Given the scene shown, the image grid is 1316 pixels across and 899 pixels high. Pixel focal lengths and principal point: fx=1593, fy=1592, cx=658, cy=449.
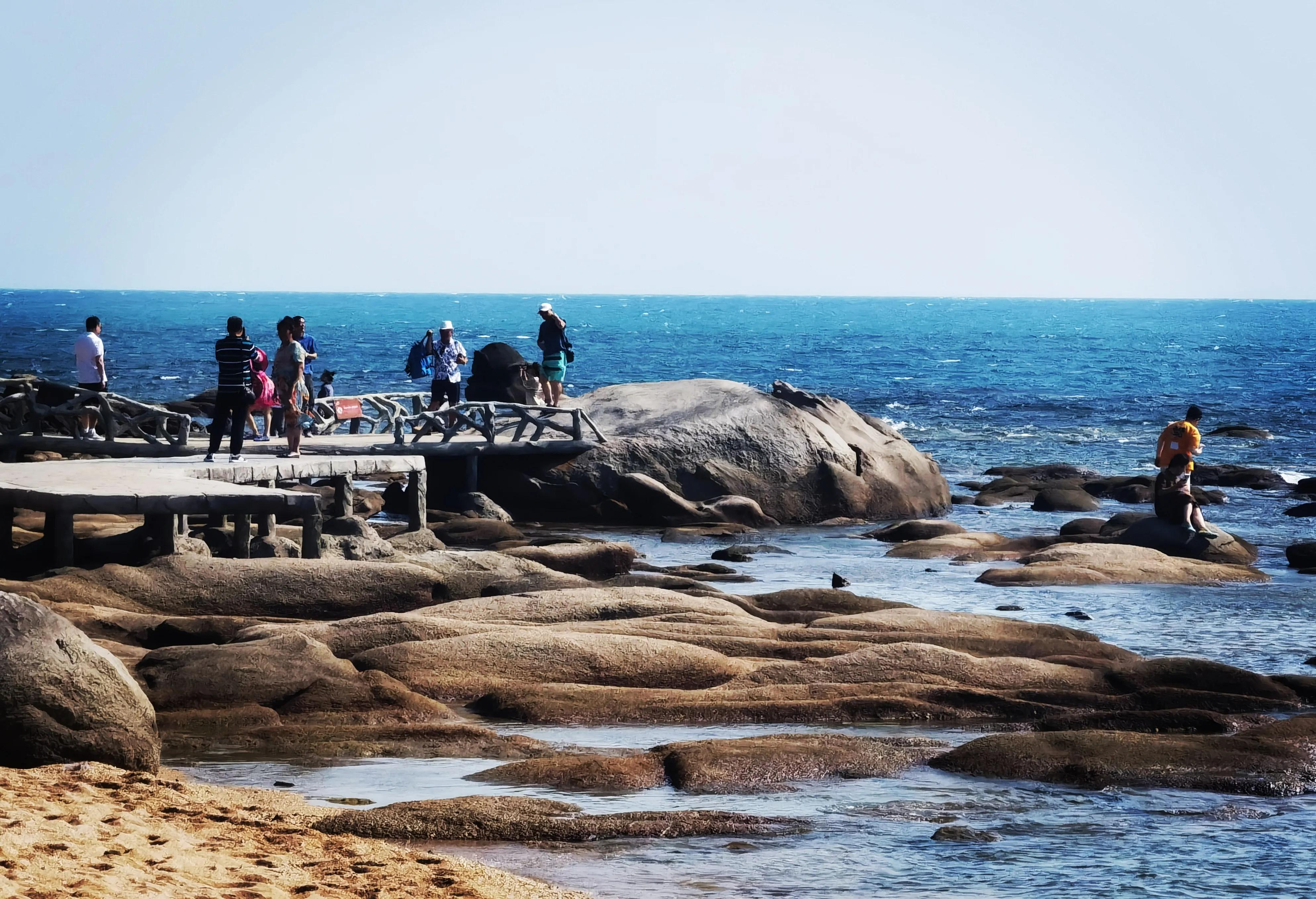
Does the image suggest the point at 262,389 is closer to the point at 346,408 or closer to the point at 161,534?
the point at 161,534

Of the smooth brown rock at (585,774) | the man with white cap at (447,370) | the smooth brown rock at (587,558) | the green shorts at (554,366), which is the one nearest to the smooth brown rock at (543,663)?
the smooth brown rock at (585,774)

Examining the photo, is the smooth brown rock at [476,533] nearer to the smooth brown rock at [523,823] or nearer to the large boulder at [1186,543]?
the large boulder at [1186,543]

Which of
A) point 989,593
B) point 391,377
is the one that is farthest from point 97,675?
point 391,377

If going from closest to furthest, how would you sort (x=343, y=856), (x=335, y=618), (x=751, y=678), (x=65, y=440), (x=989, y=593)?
(x=343, y=856)
(x=751, y=678)
(x=335, y=618)
(x=989, y=593)
(x=65, y=440)

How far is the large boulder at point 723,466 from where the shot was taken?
25688 mm

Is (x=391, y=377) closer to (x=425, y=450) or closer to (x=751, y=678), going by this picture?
(x=425, y=450)

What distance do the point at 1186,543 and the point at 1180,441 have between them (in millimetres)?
1723

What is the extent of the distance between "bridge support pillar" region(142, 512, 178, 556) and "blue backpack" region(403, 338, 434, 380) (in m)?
11.5

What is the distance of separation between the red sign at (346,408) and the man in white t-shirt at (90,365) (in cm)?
350

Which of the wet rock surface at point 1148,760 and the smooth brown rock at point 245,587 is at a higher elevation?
the smooth brown rock at point 245,587

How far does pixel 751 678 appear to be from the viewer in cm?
1305

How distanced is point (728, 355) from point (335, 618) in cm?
8925

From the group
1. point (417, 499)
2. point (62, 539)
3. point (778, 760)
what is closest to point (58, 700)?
point (778, 760)

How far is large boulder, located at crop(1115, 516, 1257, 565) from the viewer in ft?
72.8
